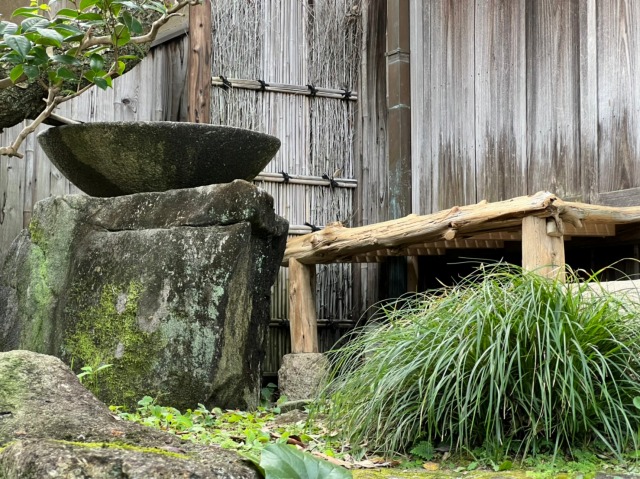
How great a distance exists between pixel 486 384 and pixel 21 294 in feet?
8.87

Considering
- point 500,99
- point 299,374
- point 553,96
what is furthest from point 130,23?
point 299,374

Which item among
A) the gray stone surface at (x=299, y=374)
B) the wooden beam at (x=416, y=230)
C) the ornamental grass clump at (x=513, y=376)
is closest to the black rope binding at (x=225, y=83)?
the wooden beam at (x=416, y=230)

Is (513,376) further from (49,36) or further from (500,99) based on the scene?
(500,99)

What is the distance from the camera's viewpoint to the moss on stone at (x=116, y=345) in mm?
4359

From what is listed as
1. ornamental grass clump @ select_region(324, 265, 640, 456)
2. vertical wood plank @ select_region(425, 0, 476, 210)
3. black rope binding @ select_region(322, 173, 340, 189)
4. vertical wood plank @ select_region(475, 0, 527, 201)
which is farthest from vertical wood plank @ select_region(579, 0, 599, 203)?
black rope binding @ select_region(322, 173, 340, 189)

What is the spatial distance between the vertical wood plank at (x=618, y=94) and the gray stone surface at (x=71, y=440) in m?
3.35

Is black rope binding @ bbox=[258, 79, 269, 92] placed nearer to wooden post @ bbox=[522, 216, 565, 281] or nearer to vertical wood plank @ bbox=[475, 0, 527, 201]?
vertical wood plank @ bbox=[475, 0, 527, 201]

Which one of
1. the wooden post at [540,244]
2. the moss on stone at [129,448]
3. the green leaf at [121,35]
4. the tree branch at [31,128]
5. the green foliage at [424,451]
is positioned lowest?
the green foliage at [424,451]

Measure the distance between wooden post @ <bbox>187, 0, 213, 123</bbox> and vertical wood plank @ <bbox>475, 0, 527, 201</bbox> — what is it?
1.94 meters

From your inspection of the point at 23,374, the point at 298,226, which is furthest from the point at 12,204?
the point at 23,374

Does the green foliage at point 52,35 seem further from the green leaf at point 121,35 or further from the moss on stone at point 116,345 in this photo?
the moss on stone at point 116,345

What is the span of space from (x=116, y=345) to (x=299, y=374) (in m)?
1.87

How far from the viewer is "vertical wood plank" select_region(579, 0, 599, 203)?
16.9ft

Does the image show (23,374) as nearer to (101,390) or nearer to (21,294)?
(101,390)
